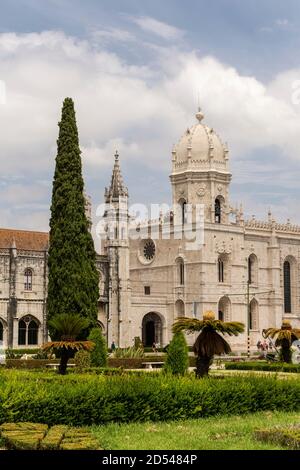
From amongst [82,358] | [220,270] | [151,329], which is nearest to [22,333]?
[151,329]

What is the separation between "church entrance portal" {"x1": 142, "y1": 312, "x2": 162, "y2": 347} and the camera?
64375 millimetres

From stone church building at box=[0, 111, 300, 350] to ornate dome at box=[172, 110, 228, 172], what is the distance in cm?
9

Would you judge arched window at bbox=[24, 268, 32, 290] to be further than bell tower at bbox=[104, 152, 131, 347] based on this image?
No

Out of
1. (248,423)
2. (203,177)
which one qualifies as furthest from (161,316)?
(248,423)

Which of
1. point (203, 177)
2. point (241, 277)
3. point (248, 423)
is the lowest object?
point (248, 423)

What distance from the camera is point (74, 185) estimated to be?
3478cm

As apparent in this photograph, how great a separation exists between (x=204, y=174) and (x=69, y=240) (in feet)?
111

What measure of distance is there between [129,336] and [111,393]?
43.0 m

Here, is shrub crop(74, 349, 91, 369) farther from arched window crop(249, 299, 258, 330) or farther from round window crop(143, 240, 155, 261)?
arched window crop(249, 299, 258, 330)

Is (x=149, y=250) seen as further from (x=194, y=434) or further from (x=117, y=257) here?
(x=194, y=434)

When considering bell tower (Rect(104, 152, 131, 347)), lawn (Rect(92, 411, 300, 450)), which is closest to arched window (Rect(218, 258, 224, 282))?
bell tower (Rect(104, 152, 131, 347))
